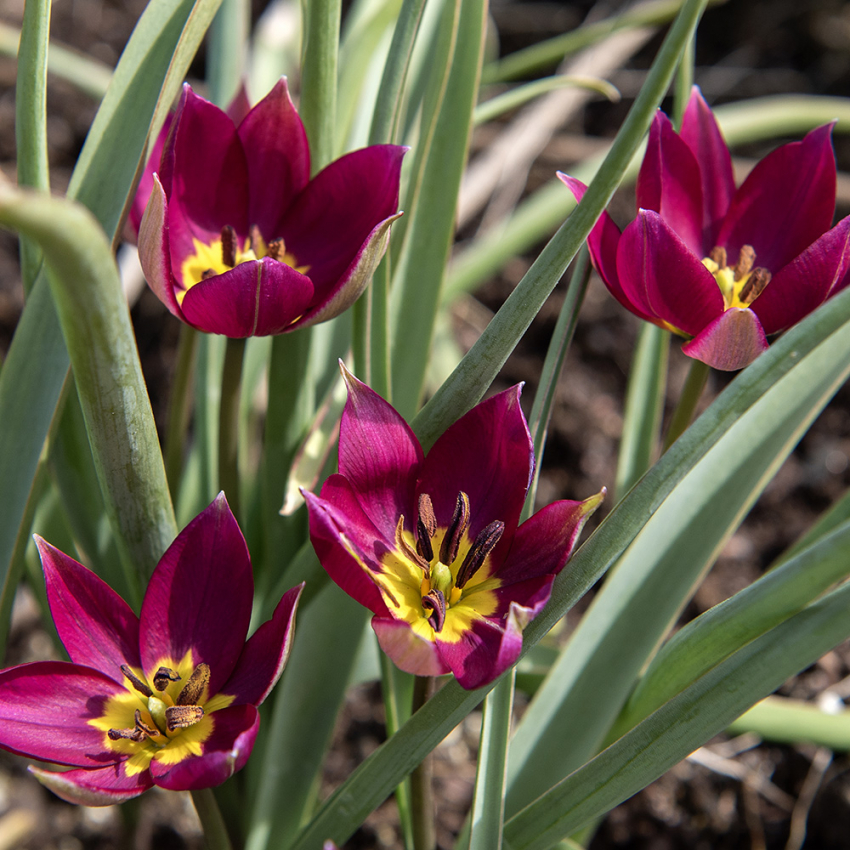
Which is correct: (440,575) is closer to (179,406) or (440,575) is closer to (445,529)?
(445,529)

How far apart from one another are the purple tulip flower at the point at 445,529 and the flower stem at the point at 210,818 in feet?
0.69

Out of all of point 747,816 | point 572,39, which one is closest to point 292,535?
point 747,816

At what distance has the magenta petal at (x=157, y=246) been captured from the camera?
57 centimetres

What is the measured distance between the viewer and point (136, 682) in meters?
0.64

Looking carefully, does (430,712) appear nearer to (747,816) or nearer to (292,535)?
(292,535)

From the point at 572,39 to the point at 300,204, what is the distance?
822 mm

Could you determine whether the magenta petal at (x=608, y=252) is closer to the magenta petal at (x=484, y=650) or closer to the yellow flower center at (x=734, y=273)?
the yellow flower center at (x=734, y=273)

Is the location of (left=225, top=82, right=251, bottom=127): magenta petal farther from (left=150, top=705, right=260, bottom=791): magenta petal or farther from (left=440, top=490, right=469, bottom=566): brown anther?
(left=150, top=705, right=260, bottom=791): magenta petal

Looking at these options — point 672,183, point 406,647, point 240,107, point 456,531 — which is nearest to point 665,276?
point 672,183

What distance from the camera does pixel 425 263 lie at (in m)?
0.84

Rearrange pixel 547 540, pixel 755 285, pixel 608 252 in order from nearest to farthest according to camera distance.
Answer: pixel 547 540 → pixel 608 252 → pixel 755 285

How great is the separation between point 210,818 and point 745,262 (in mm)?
710

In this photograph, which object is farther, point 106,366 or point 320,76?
point 320,76

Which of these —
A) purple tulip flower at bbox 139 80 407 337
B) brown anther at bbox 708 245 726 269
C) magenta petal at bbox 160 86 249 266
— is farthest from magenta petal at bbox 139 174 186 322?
brown anther at bbox 708 245 726 269
